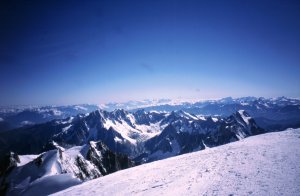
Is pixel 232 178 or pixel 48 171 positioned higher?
pixel 232 178

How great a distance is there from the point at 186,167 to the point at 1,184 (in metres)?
65.9

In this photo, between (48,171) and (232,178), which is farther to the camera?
(48,171)

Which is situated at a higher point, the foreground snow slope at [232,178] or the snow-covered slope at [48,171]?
the foreground snow slope at [232,178]

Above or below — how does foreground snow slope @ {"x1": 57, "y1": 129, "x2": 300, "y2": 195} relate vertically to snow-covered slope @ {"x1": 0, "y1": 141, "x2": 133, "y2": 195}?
above

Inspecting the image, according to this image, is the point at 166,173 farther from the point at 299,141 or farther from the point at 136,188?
the point at 299,141

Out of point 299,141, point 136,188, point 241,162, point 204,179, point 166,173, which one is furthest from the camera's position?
point 299,141

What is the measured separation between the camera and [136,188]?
20031 millimetres

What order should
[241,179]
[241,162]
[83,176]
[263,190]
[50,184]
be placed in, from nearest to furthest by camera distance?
[263,190] → [241,179] → [241,162] → [50,184] → [83,176]

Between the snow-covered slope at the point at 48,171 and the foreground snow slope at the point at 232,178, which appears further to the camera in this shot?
the snow-covered slope at the point at 48,171

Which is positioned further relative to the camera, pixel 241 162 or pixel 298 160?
pixel 241 162

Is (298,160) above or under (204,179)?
above

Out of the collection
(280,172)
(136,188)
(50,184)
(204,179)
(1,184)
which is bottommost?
(1,184)

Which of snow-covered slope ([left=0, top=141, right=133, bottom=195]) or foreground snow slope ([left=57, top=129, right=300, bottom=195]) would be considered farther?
snow-covered slope ([left=0, top=141, right=133, bottom=195])

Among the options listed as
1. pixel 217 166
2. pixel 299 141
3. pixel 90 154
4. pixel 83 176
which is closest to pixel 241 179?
pixel 217 166
